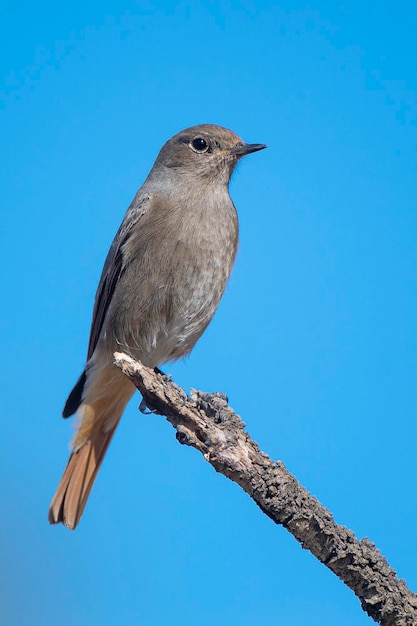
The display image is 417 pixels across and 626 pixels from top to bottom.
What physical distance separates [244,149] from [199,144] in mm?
378

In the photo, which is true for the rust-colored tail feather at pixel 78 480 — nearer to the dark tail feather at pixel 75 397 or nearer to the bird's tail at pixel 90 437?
the bird's tail at pixel 90 437

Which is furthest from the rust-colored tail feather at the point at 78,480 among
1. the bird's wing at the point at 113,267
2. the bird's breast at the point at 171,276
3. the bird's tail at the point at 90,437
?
the bird's breast at the point at 171,276

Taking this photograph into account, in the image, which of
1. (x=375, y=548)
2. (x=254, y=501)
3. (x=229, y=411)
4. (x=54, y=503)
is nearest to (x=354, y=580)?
(x=375, y=548)

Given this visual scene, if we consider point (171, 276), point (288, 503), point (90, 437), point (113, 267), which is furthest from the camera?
point (90, 437)

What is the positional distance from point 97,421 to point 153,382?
2053 mm

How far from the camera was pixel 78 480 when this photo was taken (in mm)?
5773

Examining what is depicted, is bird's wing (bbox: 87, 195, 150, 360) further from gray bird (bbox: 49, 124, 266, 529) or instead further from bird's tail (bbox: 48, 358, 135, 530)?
bird's tail (bbox: 48, 358, 135, 530)

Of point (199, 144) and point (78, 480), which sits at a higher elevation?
point (199, 144)

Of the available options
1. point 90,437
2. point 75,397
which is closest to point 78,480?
point 90,437

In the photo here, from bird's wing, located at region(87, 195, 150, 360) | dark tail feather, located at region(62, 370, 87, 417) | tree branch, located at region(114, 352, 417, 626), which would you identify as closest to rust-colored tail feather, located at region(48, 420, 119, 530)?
dark tail feather, located at region(62, 370, 87, 417)

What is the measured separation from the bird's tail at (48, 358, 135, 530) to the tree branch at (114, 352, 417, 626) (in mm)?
1873

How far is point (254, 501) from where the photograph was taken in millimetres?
3523

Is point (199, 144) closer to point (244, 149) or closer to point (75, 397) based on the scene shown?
point (244, 149)

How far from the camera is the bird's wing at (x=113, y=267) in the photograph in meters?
5.47
